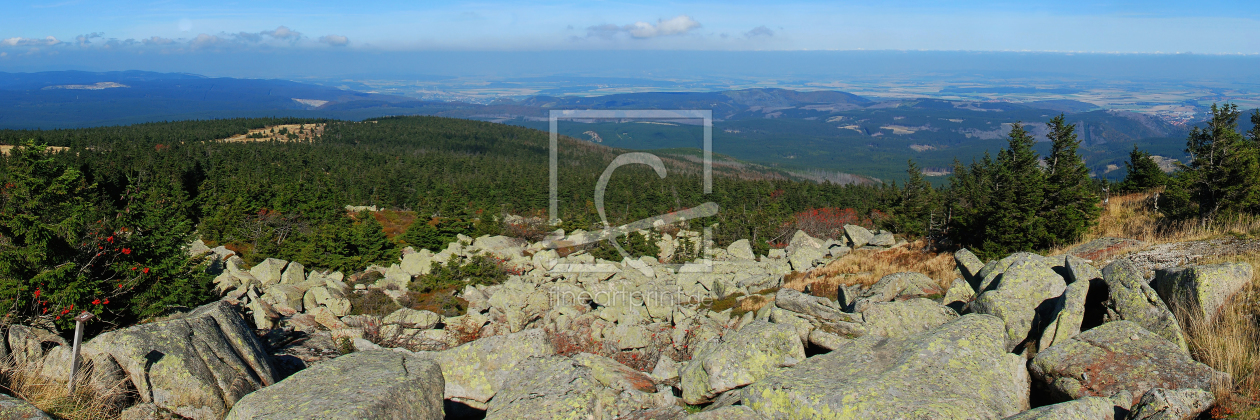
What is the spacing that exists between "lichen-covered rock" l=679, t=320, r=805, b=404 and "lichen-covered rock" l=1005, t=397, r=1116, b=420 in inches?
122

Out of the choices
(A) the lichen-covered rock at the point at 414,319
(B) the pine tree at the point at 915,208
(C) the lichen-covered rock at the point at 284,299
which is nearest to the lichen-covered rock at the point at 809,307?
(A) the lichen-covered rock at the point at 414,319

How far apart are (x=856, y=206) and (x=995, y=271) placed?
86.4 m

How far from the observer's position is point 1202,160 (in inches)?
928

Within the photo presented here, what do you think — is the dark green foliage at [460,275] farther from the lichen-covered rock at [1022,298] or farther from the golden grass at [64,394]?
the lichen-covered rock at [1022,298]

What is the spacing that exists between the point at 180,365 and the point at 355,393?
3.03m

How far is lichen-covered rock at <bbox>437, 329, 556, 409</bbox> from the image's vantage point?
30.1ft

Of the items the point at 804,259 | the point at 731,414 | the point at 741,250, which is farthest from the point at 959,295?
the point at 741,250

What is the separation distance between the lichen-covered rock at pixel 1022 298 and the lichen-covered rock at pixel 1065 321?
0.40 meters

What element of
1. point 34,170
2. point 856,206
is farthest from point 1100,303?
point 856,206

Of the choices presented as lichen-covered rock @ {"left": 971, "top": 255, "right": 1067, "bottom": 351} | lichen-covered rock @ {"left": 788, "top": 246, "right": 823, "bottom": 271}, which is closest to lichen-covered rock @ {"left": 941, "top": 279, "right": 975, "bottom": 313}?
lichen-covered rock @ {"left": 971, "top": 255, "right": 1067, "bottom": 351}

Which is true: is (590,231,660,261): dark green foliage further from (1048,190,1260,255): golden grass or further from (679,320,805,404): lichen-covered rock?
(679,320,805,404): lichen-covered rock

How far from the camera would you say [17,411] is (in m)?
5.88

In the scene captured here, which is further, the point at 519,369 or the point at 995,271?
the point at 995,271

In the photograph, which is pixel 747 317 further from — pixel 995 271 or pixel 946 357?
pixel 946 357
